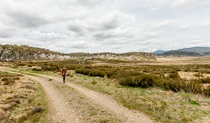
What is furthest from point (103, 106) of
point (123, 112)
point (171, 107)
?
point (171, 107)

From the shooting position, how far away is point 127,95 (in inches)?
460

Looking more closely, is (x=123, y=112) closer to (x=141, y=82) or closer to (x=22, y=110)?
(x=22, y=110)

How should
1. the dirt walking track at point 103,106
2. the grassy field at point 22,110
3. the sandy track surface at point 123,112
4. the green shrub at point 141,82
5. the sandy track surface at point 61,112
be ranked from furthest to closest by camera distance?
the green shrub at point 141,82 → the grassy field at point 22,110 → the sandy track surface at point 61,112 → the dirt walking track at point 103,106 → the sandy track surface at point 123,112

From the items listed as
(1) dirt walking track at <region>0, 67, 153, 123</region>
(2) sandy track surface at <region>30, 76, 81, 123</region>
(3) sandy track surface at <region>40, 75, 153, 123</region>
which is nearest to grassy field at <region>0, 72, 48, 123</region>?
(2) sandy track surface at <region>30, 76, 81, 123</region>

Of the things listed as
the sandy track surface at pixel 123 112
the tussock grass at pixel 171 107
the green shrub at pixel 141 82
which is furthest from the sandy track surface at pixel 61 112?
the green shrub at pixel 141 82

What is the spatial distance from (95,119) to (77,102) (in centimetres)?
310

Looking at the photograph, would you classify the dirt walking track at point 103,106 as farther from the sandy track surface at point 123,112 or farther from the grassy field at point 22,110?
the grassy field at point 22,110

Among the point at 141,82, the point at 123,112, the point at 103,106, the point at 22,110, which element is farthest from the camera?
the point at 141,82

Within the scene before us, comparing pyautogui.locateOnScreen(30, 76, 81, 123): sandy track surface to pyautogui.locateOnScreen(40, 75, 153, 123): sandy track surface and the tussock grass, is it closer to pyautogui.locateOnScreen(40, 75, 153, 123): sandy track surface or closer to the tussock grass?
pyautogui.locateOnScreen(40, 75, 153, 123): sandy track surface

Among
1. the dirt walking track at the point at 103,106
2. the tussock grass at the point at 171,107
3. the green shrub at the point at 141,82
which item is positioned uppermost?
the green shrub at the point at 141,82

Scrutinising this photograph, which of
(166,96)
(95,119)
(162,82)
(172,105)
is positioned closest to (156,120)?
(172,105)

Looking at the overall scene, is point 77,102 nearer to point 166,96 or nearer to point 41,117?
point 41,117

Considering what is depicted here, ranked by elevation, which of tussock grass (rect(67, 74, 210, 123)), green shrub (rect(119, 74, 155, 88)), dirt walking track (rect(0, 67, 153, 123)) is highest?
green shrub (rect(119, 74, 155, 88))

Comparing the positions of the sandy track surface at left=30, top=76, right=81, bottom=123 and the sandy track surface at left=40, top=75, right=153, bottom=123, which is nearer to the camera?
the sandy track surface at left=40, top=75, right=153, bottom=123
